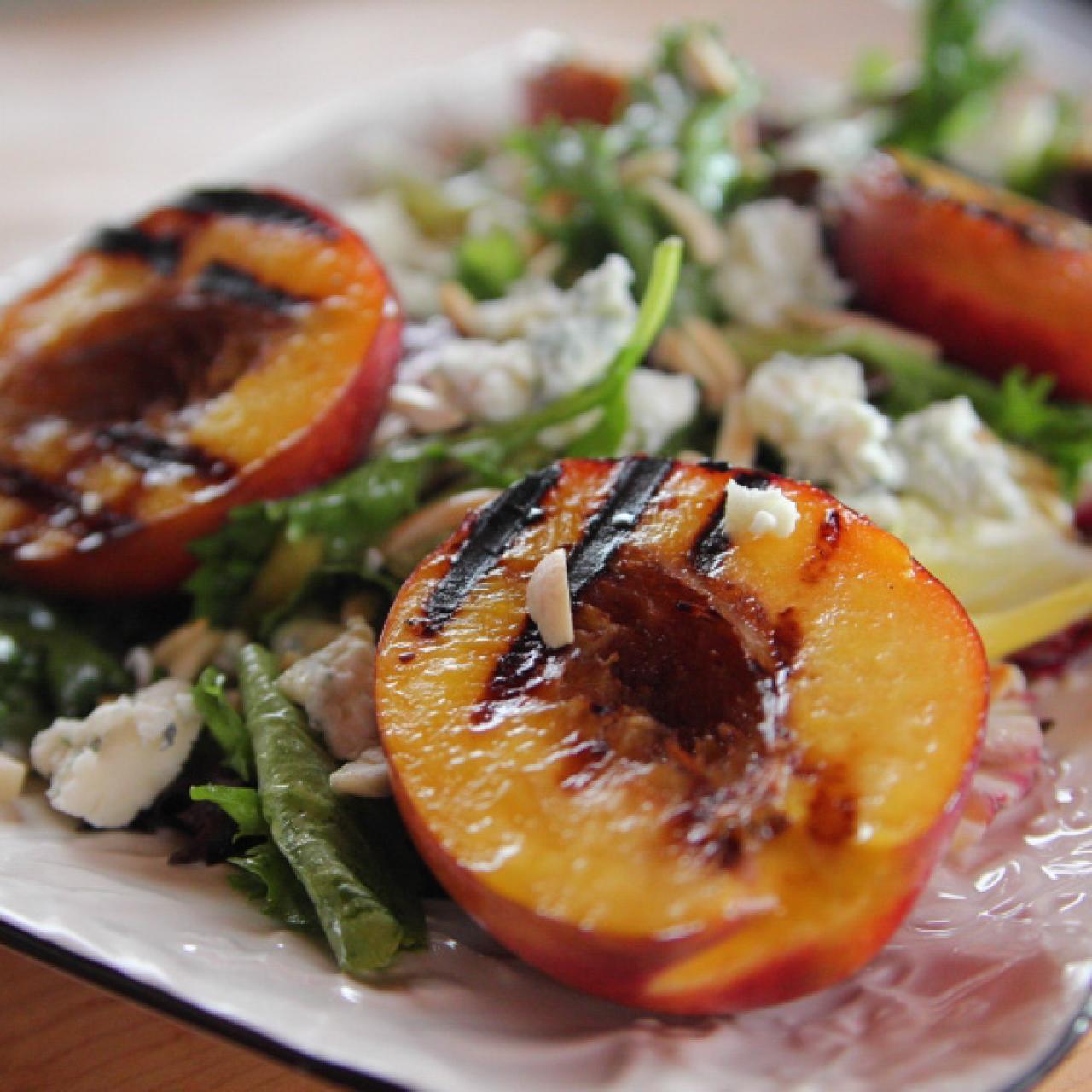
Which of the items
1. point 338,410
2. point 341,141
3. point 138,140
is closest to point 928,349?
point 338,410

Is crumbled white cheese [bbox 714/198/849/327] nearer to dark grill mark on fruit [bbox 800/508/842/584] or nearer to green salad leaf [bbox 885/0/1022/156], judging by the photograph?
green salad leaf [bbox 885/0/1022/156]

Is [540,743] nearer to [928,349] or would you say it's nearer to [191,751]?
[191,751]

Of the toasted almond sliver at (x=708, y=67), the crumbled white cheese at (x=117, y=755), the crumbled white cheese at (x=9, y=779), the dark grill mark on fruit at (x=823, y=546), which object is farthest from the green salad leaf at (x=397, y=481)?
the toasted almond sliver at (x=708, y=67)

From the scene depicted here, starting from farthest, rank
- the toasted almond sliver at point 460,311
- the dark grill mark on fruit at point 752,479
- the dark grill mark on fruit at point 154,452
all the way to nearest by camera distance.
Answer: the toasted almond sliver at point 460,311
the dark grill mark on fruit at point 154,452
the dark grill mark on fruit at point 752,479

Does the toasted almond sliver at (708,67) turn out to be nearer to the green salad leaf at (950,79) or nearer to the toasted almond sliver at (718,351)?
the green salad leaf at (950,79)

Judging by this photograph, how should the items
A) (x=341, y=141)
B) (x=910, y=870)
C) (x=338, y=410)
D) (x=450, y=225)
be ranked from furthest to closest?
(x=341, y=141) < (x=450, y=225) < (x=338, y=410) < (x=910, y=870)
